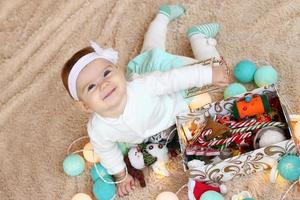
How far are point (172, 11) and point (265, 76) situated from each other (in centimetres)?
35

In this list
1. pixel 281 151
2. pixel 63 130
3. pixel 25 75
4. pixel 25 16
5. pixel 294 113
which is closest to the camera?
pixel 281 151

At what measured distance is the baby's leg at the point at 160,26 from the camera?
4.76ft

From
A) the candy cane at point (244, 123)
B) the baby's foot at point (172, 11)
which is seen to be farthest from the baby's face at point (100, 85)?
the baby's foot at point (172, 11)

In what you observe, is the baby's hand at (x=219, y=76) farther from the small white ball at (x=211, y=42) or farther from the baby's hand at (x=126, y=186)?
the baby's hand at (x=126, y=186)

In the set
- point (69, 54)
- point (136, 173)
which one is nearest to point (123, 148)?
point (136, 173)

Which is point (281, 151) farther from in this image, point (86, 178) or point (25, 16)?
point (25, 16)

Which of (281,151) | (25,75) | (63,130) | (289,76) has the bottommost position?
(281,151)

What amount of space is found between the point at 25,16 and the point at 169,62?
23.1 inches

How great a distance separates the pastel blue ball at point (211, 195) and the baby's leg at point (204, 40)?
1.15 ft

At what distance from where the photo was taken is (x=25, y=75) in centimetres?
158

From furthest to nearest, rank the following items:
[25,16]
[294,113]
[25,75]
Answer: [25,16], [25,75], [294,113]

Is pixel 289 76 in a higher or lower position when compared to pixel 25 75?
lower

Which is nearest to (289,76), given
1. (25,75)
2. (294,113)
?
(294,113)

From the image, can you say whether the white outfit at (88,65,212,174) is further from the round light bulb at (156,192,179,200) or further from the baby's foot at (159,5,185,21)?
the baby's foot at (159,5,185,21)
